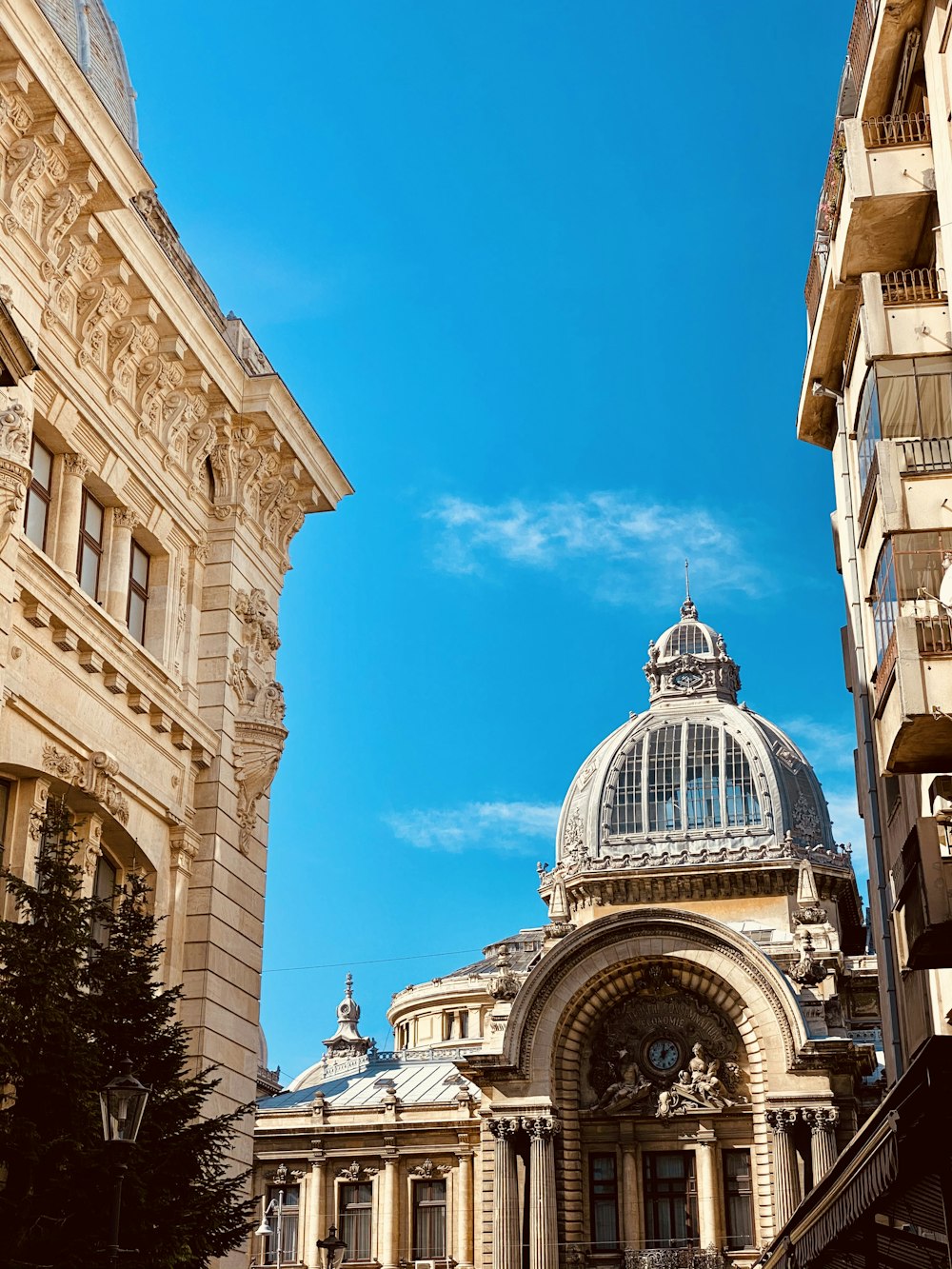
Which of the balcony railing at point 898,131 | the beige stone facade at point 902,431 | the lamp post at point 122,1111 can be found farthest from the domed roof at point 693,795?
the lamp post at point 122,1111

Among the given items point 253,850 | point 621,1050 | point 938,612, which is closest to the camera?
point 938,612

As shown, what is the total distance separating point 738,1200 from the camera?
52656 millimetres

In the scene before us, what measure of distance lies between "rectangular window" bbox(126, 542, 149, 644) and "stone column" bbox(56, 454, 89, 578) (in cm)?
193

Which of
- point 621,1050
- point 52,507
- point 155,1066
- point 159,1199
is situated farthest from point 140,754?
point 621,1050

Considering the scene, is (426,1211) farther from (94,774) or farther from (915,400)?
(915,400)

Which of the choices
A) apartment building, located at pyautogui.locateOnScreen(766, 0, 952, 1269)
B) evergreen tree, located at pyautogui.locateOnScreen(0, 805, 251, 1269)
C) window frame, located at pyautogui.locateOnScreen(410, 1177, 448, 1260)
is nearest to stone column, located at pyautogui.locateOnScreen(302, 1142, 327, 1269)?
window frame, located at pyautogui.locateOnScreen(410, 1177, 448, 1260)

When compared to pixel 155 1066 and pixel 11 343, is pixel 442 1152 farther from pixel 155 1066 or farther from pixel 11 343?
pixel 11 343

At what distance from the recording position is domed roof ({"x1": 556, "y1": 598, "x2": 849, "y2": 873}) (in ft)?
208

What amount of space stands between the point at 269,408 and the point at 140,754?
6.28m

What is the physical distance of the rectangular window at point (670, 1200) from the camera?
52.6 meters

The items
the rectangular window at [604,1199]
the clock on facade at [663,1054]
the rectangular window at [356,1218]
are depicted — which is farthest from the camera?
the rectangular window at [356,1218]

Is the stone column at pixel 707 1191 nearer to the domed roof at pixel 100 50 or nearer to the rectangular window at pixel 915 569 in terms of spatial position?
the domed roof at pixel 100 50

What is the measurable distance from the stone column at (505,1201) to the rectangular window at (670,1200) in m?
4.60

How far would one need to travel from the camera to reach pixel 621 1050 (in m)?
54.6
